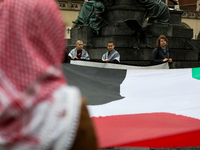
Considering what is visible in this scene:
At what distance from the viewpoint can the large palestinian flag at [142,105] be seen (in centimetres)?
215

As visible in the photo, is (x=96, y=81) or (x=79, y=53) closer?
(x=96, y=81)

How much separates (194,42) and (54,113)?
31.6ft

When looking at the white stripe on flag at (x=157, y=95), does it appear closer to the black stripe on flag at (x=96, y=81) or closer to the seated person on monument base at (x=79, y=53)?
the black stripe on flag at (x=96, y=81)

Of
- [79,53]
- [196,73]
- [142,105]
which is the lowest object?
[142,105]

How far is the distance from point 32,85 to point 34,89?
15 millimetres

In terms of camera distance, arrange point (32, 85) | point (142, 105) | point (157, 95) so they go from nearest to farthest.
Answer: point (32, 85) → point (142, 105) → point (157, 95)

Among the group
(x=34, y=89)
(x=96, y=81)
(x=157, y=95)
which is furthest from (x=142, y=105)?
(x=34, y=89)

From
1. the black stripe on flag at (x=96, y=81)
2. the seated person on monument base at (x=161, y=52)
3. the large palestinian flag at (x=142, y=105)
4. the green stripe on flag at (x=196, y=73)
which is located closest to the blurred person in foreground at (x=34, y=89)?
the large palestinian flag at (x=142, y=105)

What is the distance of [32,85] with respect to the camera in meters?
1.05

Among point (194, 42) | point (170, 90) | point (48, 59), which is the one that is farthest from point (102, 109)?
point (194, 42)

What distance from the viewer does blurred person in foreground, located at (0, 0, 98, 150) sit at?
1.05 m

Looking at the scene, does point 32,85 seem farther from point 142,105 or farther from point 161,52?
point 161,52

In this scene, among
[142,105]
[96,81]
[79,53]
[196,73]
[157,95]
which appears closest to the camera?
[142,105]

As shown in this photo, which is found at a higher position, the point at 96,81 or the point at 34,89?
the point at 34,89
